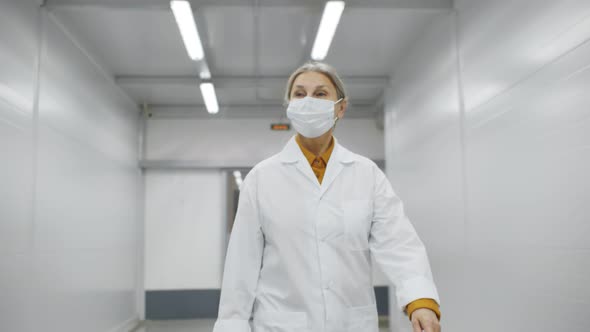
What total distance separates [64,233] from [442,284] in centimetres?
322

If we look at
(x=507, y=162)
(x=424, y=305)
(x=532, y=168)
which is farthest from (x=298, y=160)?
(x=507, y=162)

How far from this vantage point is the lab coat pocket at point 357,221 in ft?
5.56

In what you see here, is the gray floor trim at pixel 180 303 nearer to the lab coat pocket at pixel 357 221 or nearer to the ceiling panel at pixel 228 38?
the ceiling panel at pixel 228 38

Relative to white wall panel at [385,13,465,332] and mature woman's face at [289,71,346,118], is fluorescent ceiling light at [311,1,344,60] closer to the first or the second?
white wall panel at [385,13,465,332]

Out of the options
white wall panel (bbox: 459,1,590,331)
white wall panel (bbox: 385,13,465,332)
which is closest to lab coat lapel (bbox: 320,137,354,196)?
white wall panel (bbox: 459,1,590,331)

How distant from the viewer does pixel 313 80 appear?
182 centimetres

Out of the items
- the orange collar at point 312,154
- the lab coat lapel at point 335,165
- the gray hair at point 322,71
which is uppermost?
the gray hair at point 322,71

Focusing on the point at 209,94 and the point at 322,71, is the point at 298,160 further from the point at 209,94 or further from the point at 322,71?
the point at 209,94

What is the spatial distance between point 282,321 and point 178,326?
19.4 ft

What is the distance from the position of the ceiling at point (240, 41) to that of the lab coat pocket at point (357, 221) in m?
2.75

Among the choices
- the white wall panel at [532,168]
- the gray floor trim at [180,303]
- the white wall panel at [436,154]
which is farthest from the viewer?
the gray floor trim at [180,303]

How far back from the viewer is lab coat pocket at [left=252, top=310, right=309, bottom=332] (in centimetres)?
161

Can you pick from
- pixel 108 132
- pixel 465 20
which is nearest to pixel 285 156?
pixel 465 20

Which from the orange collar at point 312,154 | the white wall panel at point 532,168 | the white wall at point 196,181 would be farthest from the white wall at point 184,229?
the orange collar at point 312,154
